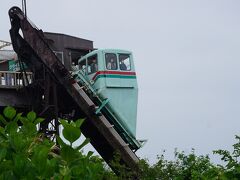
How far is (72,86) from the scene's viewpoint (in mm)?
20750

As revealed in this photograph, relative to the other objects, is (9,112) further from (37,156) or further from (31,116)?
(37,156)

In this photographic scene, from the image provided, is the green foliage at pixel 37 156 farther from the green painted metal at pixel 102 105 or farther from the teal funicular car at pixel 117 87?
the teal funicular car at pixel 117 87

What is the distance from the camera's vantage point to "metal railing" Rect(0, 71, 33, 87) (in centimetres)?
2237

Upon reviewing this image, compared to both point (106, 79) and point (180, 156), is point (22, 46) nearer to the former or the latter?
point (106, 79)

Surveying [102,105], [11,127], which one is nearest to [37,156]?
[11,127]

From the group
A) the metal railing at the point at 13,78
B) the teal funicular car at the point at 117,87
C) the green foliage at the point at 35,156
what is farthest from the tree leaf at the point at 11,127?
the metal railing at the point at 13,78

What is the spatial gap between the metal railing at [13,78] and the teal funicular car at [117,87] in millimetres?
2359

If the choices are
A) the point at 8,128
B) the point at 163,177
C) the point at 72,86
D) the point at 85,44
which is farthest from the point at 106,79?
the point at 8,128

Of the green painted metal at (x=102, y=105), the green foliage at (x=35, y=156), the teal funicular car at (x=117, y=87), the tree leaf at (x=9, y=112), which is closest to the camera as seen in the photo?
the green foliage at (x=35, y=156)

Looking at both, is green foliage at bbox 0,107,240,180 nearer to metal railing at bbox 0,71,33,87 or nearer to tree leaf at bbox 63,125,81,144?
tree leaf at bbox 63,125,81,144

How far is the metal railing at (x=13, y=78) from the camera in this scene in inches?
881

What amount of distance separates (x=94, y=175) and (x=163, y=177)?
39.8 feet

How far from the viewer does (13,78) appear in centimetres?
2311

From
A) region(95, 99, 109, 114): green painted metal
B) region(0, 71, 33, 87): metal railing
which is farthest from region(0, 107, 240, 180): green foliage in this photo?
region(0, 71, 33, 87): metal railing
